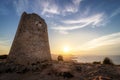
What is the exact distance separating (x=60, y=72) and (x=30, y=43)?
831 cm

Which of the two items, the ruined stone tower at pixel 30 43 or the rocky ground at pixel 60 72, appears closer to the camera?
the rocky ground at pixel 60 72

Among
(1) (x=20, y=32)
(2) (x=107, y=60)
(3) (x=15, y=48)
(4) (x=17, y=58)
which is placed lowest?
(2) (x=107, y=60)

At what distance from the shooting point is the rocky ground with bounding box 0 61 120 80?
13.1 m

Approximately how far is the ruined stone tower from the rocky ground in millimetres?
1697

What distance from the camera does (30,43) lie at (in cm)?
2023

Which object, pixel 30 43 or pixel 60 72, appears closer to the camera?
pixel 60 72

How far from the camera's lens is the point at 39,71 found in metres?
16.6

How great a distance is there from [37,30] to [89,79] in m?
13.2

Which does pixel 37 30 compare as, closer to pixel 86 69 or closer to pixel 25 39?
pixel 25 39

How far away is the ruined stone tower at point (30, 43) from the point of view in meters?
19.5

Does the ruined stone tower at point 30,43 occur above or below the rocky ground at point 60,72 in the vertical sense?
above

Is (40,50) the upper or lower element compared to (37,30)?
lower

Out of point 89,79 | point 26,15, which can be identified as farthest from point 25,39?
point 89,79

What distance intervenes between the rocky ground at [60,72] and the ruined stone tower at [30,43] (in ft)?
5.57
